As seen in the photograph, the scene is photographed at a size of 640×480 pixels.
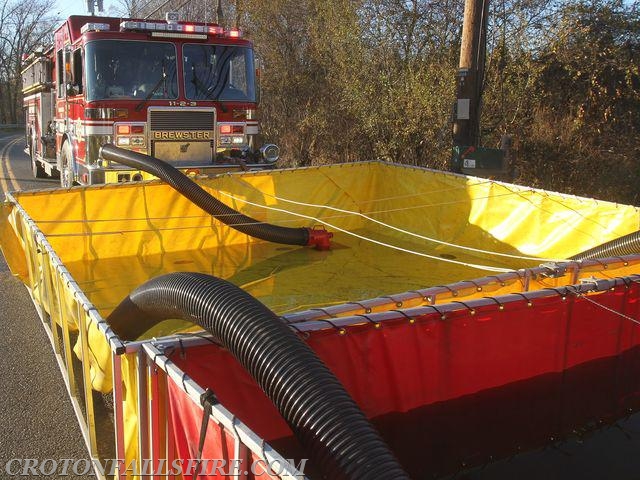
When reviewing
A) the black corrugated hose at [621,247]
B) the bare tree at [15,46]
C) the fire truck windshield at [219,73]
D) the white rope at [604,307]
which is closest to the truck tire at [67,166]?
the fire truck windshield at [219,73]

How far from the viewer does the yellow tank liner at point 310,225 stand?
7.26 meters

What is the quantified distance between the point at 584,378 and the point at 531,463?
0.72 m

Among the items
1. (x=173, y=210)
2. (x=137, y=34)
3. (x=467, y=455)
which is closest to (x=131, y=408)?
(x=467, y=455)

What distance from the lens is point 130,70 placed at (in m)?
9.83

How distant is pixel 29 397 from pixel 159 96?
6.30 m

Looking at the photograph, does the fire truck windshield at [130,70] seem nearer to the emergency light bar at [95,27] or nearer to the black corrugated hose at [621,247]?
the emergency light bar at [95,27]

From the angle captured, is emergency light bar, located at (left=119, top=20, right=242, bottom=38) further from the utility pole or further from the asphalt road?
the asphalt road

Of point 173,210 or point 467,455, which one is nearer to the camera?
point 467,455

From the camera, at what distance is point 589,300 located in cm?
403

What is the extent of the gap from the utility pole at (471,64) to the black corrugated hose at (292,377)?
7.31 meters

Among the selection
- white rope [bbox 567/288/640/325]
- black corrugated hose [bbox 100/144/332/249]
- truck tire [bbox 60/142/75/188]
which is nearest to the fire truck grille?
black corrugated hose [bbox 100/144/332/249]

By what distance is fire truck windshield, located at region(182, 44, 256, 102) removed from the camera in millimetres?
10305

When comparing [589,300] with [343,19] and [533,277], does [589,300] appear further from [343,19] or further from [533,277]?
[343,19]

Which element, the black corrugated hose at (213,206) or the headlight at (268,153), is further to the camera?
the headlight at (268,153)
